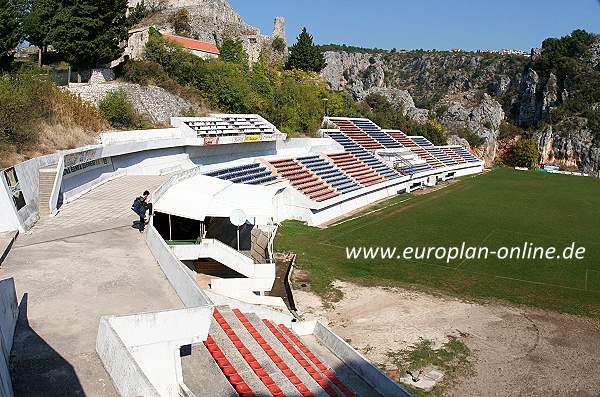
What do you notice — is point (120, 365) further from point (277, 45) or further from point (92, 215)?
point (277, 45)

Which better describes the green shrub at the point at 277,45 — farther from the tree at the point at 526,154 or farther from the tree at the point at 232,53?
the tree at the point at 526,154

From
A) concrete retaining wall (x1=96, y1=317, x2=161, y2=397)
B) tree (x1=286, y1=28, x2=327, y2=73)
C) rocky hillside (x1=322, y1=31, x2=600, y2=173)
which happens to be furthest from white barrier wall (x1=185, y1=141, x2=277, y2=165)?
rocky hillside (x1=322, y1=31, x2=600, y2=173)

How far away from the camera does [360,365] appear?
11.8 meters

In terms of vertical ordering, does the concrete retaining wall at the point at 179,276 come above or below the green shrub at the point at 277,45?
below

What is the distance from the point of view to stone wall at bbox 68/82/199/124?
3228 centimetres

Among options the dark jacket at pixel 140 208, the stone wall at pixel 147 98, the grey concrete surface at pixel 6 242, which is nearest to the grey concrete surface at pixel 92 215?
the grey concrete surface at pixel 6 242

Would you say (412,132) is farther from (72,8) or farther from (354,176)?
(72,8)

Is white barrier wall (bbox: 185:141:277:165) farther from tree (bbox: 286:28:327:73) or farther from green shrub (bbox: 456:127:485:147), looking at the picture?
green shrub (bbox: 456:127:485:147)

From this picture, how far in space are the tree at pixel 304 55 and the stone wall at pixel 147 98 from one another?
26862 millimetres

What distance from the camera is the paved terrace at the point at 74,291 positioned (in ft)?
22.9

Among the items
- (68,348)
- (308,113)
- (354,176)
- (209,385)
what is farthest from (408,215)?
(68,348)

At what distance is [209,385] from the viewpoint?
30.2ft

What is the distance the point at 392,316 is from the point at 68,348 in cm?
1057

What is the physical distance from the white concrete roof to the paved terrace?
2102mm
